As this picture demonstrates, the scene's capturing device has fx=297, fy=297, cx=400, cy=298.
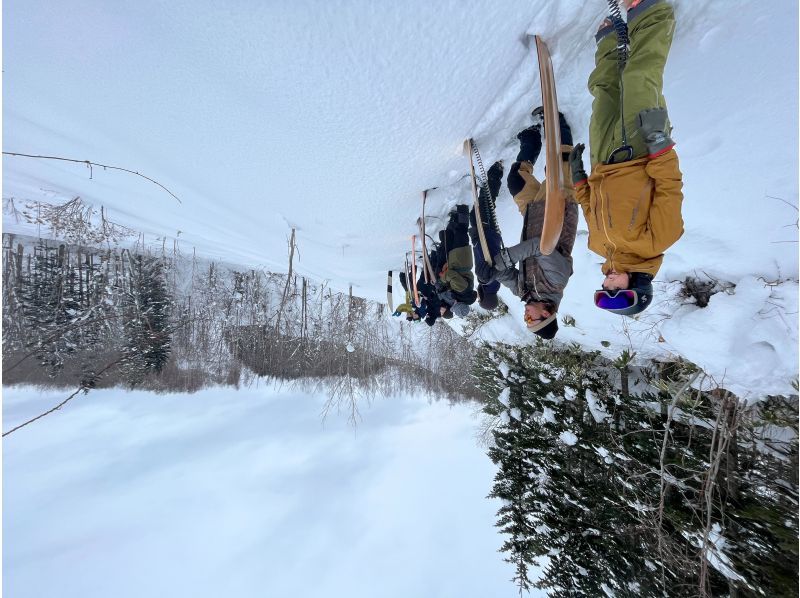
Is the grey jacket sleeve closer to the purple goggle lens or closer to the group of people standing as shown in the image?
the group of people standing

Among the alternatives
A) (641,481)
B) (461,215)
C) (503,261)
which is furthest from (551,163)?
(641,481)

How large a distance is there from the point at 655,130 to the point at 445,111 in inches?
57.7

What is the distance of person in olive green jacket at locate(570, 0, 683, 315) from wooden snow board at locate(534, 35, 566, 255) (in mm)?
296

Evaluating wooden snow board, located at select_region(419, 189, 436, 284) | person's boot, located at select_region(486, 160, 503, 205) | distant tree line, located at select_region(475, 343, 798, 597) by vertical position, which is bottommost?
distant tree line, located at select_region(475, 343, 798, 597)

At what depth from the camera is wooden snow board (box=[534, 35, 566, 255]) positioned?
1835 millimetres

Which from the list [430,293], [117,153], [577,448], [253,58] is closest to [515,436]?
[577,448]

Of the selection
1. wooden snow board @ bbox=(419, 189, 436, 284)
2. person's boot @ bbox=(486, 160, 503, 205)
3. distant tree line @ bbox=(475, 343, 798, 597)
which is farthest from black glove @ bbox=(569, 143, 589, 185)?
wooden snow board @ bbox=(419, 189, 436, 284)

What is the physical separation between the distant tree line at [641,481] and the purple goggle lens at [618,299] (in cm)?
135

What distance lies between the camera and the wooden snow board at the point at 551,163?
1835mm

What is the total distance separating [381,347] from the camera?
36.1 ft

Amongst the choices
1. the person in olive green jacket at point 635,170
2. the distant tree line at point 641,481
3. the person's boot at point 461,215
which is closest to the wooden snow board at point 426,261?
the person's boot at point 461,215

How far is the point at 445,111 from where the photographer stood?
7.57 ft

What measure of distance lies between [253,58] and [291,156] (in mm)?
→ 922

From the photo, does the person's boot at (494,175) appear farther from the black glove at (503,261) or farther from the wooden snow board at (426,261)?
the wooden snow board at (426,261)
